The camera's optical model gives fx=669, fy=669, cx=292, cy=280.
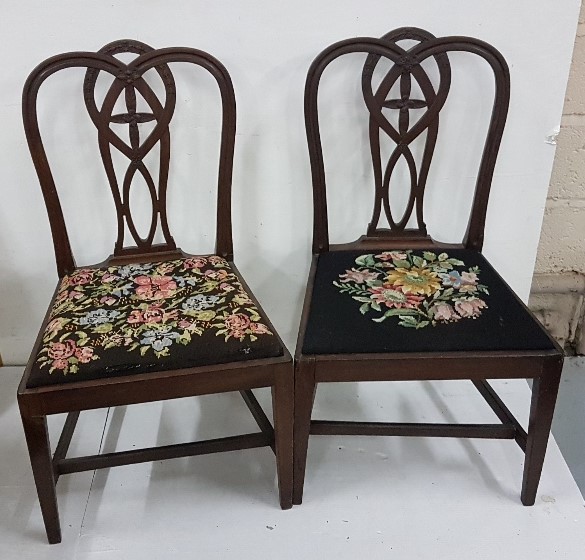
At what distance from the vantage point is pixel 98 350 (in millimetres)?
1146

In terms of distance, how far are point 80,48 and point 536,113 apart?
986mm

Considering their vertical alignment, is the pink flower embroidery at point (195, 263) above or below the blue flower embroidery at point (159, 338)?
above

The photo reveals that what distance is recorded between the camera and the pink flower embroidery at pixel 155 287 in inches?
51.0

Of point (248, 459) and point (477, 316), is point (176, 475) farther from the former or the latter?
point (477, 316)

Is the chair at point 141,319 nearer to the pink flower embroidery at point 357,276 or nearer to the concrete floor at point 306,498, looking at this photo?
the concrete floor at point 306,498

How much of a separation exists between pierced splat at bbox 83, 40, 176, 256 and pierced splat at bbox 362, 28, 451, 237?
0.42m

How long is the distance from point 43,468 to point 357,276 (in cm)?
69

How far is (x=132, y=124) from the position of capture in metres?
1.36

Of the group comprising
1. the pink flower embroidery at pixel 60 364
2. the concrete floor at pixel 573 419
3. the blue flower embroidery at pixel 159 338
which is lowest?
the concrete floor at pixel 573 419

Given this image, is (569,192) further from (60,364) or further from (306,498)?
(60,364)

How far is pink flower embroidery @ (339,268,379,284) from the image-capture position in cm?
136

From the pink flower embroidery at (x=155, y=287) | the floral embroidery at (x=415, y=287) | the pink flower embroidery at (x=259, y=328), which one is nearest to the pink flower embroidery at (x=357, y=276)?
the floral embroidery at (x=415, y=287)

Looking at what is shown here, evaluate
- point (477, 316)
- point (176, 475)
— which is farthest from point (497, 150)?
point (176, 475)

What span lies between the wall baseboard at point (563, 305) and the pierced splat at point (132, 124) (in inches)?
40.9
